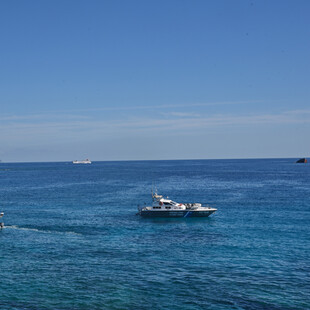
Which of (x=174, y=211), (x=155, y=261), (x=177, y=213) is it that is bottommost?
(x=155, y=261)

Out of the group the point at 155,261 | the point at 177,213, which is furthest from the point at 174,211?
the point at 155,261

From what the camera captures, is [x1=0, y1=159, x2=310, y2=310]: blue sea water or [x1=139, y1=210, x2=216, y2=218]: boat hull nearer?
[x1=0, y1=159, x2=310, y2=310]: blue sea water

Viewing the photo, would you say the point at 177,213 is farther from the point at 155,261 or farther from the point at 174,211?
the point at 155,261

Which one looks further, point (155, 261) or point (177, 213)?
point (177, 213)

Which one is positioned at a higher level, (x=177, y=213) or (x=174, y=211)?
(x=174, y=211)

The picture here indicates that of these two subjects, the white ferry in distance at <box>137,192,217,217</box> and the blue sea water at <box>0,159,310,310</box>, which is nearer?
the blue sea water at <box>0,159,310,310</box>

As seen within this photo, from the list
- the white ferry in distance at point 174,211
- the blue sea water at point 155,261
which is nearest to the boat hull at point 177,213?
the white ferry in distance at point 174,211

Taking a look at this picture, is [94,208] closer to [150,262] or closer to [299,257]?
[150,262]

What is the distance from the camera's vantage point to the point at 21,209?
310 ft

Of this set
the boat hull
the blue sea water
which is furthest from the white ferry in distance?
the blue sea water

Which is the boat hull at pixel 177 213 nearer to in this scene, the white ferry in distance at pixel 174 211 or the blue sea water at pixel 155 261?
the white ferry in distance at pixel 174 211

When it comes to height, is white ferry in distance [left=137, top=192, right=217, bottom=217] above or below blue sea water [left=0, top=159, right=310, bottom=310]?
above

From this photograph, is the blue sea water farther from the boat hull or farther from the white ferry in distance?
the white ferry in distance

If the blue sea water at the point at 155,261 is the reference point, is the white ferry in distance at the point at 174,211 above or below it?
above
